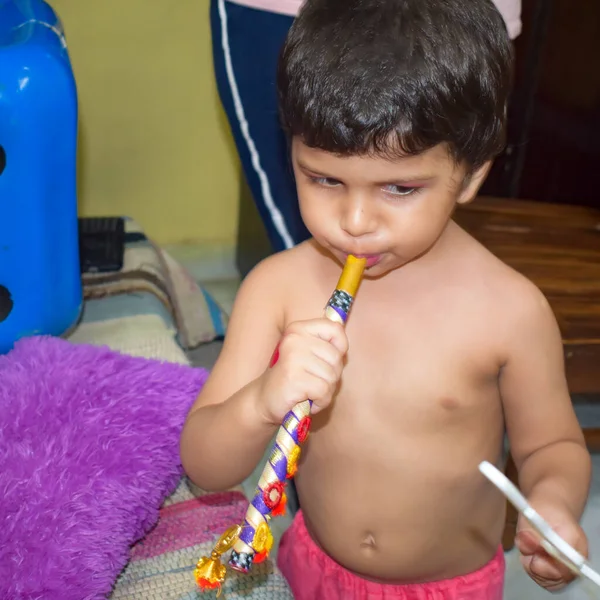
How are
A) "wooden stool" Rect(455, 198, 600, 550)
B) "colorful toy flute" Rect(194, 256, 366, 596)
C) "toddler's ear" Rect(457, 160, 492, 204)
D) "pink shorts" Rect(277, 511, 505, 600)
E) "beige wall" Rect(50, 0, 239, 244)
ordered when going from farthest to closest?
"beige wall" Rect(50, 0, 239, 244) → "wooden stool" Rect(455, 198, 600, 550) → "pink shorts" Rect(277, 511, 505, 600) → "toddler's ear" Rect(457, 160, 492, 204) → "colorful toy flute" Rect(194, 256, 366, 596)

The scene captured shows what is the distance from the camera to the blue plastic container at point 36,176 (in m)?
0.92

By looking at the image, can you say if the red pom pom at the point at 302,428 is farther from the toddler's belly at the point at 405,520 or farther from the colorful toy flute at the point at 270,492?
the toddler's belly at the point at 405,520

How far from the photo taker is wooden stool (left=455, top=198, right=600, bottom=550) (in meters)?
1.07

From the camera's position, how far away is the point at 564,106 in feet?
5.85

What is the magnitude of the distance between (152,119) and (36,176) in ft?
2.56

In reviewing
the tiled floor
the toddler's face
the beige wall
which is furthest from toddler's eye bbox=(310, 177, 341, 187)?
the beige wall

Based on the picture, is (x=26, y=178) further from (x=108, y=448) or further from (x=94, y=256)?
(x=94, y=256)

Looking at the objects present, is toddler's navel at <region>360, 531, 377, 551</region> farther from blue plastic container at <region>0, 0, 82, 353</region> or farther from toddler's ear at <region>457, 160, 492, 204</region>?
blue plastic container at <region>0, 0, 82, 353</region>

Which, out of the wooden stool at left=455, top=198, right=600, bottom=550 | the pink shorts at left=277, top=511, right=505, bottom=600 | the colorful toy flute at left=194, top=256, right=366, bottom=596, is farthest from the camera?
the wooden stool at left=455, top=198, right=600, bottom=550

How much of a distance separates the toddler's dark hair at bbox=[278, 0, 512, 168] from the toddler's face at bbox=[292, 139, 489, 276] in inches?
0.4

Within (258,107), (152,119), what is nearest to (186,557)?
(258,107)

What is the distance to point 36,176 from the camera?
3.17 ft

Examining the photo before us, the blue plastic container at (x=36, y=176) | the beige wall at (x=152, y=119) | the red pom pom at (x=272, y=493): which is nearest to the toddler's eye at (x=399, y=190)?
the red pom pom at (x=272, y=493)

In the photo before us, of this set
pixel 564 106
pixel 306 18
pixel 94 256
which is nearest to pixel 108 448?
pixel 306 18
